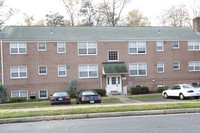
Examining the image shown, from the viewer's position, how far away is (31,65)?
27.7 meters

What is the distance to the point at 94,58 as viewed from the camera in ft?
95.9

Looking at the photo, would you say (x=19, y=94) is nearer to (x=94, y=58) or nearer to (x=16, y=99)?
(x=16, y=99)

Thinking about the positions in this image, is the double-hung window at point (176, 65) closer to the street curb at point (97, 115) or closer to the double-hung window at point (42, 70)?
the double-hung window at point (42, 70)

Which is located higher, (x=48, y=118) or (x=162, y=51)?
(x=162, y=51)

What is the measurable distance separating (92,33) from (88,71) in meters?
5.28

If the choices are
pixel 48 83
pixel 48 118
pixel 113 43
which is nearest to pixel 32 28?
pixel 48 83

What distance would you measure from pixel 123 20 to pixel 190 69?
2486cm

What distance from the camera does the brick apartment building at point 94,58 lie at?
27.4 meters

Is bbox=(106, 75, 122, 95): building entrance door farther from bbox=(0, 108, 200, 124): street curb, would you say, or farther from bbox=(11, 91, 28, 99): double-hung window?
bbox=(0, 108, 200, 124): street curb

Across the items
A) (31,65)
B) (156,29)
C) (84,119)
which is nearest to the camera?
(84,119)

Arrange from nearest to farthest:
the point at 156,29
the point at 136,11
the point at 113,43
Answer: the point at 113,43, the point at 156,29, the point at 136,11

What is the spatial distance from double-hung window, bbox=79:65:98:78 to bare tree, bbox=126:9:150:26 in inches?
996

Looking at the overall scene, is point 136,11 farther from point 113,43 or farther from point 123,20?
point 113,43

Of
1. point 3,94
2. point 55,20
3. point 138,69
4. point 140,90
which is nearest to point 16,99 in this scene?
point 3,94
